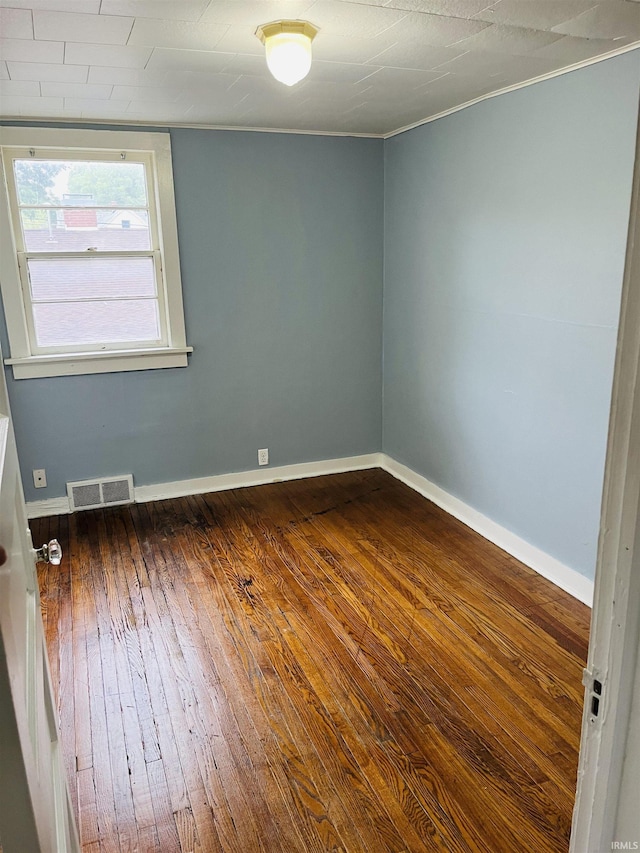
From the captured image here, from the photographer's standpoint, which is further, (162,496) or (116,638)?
(162,496)

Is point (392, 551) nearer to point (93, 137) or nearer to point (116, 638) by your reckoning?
point (116, 638)

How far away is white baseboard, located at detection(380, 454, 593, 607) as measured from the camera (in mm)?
2901

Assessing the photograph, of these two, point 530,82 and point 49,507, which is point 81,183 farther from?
point 530,82

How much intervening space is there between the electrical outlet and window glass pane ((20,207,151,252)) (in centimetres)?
133

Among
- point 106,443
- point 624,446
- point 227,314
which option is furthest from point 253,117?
point 624,446

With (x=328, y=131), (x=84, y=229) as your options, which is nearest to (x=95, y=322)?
(x=84, y=229)

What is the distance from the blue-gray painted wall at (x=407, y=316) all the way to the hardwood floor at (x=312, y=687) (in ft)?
1.72

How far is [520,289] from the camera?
3.05 metres

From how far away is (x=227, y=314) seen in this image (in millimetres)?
4012

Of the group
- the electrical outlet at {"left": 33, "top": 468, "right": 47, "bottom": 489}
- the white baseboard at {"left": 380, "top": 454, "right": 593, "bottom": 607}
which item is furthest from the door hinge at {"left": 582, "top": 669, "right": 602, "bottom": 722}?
the electrical outlet at {"left": 33, "top": 468, "right": 47, "bottom": 489}

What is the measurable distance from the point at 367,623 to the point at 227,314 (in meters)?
2.22

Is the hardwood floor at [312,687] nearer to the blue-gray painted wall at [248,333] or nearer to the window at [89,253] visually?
the blue-gray painted wall at [248,333]

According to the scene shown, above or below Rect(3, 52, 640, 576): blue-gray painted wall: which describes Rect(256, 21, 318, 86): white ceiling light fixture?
above

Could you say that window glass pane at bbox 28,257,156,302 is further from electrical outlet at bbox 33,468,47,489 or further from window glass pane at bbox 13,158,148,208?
electrical outlet at bbox 33,468,47,489
